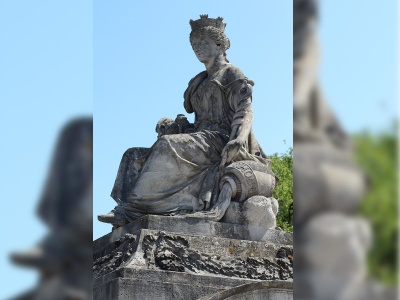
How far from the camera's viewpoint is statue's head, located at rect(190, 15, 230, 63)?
13320 millimetres

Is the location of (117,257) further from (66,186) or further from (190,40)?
(66,186)

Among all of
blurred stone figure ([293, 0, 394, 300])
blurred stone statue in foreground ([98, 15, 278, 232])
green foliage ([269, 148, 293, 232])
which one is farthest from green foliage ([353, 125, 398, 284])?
green foliage ([269, 148, 293, 232])

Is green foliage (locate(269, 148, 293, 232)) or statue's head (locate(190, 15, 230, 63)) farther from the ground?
statue's head (locate(190, 15, 230, 63))

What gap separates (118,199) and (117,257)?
1.55m

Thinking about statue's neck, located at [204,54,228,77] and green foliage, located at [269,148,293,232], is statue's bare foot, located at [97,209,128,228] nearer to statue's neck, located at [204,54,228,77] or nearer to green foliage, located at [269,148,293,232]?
statue's neck, located at [204,54,228,77]

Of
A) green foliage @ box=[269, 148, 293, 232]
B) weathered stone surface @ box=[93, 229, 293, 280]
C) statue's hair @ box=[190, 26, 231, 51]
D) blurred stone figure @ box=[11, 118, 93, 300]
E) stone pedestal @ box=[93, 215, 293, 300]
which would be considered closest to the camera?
blurred stone figure @ box=[11, 118, 93, 300]

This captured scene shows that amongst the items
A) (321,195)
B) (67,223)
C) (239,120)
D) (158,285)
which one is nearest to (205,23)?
(239,120)

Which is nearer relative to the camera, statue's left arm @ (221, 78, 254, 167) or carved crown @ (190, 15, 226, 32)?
statue's left arm @ (221, 78, 254, 167)

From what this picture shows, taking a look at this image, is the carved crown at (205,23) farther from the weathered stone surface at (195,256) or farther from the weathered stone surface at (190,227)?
the weathered stone surface at (195,256)

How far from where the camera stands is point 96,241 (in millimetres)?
12492

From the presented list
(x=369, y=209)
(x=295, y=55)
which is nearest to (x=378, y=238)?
(x=369, y=209)

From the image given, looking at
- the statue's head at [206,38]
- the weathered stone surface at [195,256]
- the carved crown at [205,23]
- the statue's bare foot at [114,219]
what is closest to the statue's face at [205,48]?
the statue's head at [206,38]

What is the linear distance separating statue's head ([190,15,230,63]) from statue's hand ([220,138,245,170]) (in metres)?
1.69

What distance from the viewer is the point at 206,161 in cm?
1262
